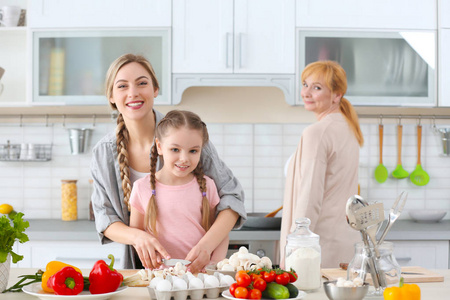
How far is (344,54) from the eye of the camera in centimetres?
340

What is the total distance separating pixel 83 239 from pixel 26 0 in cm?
161

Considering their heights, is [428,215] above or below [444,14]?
below

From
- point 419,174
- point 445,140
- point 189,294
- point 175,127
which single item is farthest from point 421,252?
point 189,294

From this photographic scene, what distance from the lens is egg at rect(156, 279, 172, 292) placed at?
4.70ft

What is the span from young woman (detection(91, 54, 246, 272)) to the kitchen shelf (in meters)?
1.58

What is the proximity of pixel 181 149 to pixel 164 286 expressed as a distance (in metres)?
0.64

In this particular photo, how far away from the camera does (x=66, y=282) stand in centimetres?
147

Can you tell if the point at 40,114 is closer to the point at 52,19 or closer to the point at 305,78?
the point at 52,19

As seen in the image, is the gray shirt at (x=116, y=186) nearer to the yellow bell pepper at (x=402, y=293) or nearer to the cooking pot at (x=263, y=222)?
the yellow bell pepper at (x=402, y=293)

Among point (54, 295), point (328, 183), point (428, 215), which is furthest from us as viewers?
point (428, 215)

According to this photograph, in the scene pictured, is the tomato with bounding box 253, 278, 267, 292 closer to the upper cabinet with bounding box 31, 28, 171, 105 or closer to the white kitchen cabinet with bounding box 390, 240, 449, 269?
the white kitchen cabinet with bounding box 390, 240, 449, 269

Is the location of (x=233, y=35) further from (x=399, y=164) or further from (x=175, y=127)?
(x=175, y=127)

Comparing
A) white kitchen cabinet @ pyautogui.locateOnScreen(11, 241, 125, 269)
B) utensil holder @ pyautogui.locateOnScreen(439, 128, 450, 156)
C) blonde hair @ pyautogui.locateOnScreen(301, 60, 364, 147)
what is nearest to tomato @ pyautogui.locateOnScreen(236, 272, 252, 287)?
blonde hair @ pyautogui.locateOnScreen(301, 60, 364, 147)

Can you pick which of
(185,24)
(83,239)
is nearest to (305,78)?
(185,24)
